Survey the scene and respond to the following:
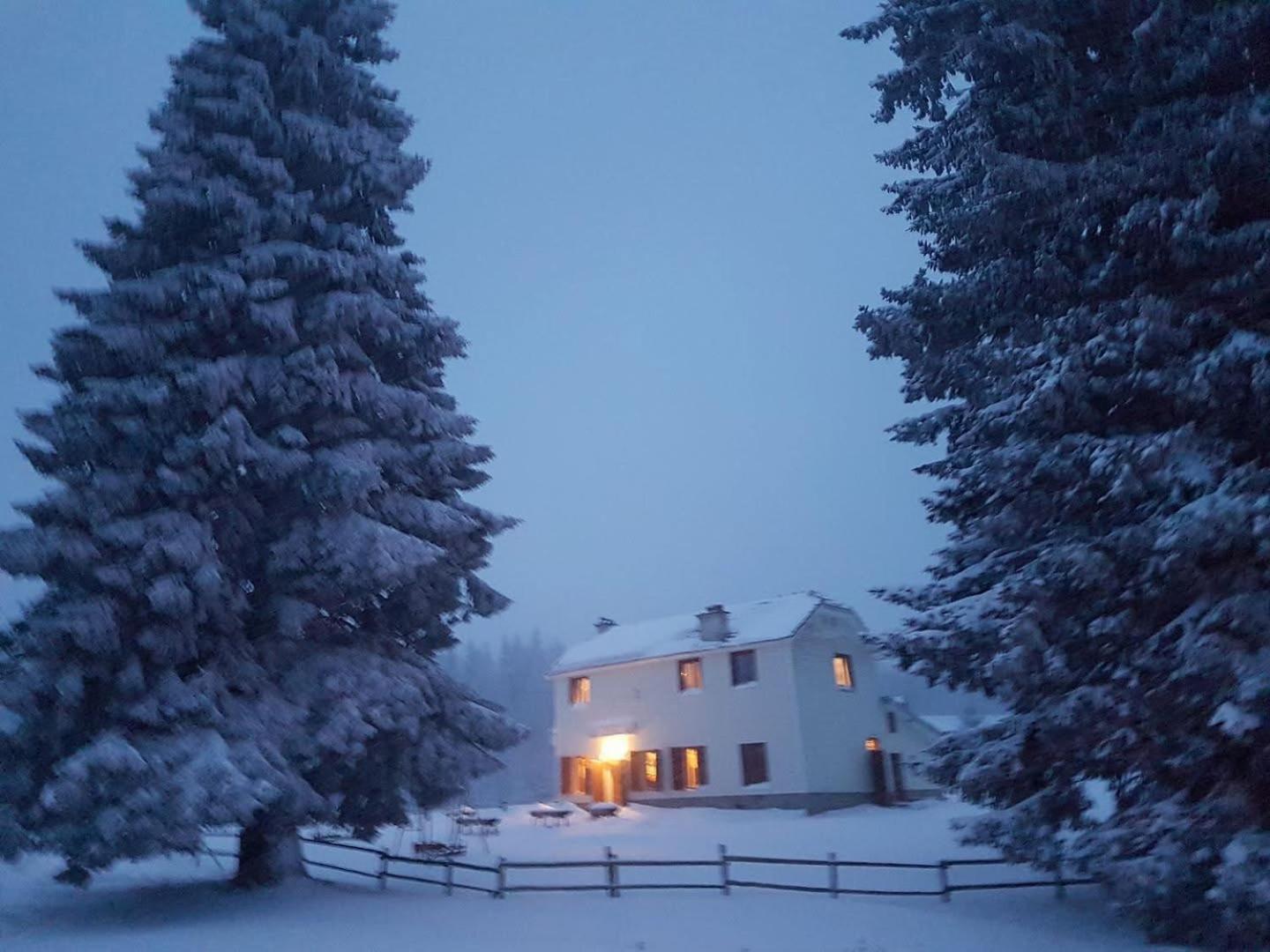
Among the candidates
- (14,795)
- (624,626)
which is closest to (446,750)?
(14,795)

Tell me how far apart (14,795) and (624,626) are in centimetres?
3442

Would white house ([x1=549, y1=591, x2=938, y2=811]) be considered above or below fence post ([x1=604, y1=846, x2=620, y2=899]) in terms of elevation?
above

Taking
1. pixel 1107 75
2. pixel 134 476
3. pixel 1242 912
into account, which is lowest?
pixel 1242 912

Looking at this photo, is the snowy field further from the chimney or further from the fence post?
the chimney

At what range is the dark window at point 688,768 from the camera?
35.5 m

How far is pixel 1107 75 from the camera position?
1186 cm

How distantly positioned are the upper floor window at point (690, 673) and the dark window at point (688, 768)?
8.12 feet

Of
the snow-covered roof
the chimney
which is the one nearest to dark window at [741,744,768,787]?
the snow-covered roof

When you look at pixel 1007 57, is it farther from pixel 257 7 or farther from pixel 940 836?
pixel 940 836

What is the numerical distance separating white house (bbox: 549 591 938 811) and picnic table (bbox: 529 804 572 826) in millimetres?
4519

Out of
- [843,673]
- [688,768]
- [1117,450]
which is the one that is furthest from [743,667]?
[1117,450]

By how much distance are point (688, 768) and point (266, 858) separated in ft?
78.1

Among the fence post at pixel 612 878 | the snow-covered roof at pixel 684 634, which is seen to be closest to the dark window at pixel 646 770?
the snow-covered roof at pixel 684 634

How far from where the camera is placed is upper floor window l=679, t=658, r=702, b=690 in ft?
121
